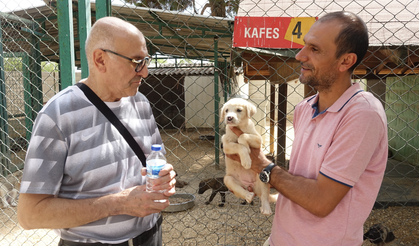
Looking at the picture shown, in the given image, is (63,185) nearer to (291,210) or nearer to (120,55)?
(120,55)

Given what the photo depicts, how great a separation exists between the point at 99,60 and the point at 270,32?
1521mm

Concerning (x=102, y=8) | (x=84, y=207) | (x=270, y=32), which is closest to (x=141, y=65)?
(x=84, y=207)

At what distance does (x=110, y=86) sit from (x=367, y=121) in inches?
49.0

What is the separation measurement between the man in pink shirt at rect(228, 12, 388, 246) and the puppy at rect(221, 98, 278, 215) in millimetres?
925

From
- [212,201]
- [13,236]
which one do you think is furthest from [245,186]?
[13,236]

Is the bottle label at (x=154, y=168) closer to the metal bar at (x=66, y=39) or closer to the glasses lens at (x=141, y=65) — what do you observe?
the glasses lens at (x=141, y=65)

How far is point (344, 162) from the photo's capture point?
4.12ft

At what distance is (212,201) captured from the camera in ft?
17.9

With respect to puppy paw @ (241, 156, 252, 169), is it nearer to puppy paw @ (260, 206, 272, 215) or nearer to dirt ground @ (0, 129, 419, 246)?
puppy paw @ (260, 206, 272, 215)

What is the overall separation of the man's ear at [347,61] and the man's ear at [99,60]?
1.20 meters

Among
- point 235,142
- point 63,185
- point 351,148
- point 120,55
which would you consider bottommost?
point 235,142

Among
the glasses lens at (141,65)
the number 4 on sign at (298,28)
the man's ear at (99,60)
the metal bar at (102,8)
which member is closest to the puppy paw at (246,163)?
the number 4 on sign at (298,28)

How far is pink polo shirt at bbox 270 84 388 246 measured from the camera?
126 cm

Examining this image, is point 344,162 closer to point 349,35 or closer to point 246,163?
point 349,35
